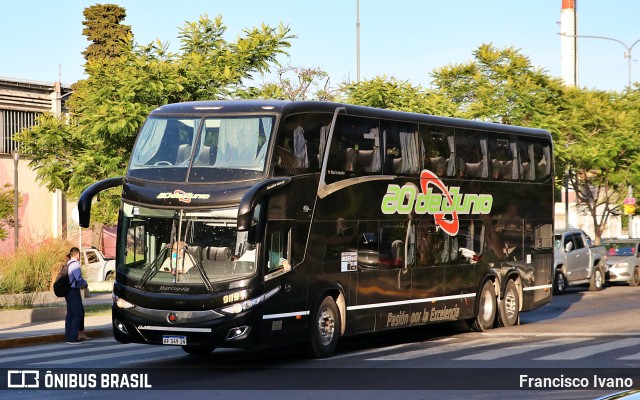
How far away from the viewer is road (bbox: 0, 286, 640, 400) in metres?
13.0

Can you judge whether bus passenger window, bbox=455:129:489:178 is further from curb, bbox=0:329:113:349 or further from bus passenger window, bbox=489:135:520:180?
curb, bbox=0:329:113:349

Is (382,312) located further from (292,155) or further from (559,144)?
(559,144)

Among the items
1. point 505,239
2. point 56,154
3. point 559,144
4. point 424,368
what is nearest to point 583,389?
point 424,368

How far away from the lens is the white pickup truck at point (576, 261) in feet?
119

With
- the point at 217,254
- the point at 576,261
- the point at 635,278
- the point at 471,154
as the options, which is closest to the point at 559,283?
the point at 576,261

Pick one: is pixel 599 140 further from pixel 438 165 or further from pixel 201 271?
pixel 201 271

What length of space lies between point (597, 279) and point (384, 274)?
21743 millimetres

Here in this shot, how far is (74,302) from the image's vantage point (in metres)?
20.2

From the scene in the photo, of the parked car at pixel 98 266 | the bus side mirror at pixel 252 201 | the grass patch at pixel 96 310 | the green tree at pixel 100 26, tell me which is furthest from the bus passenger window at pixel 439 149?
the green tree at pixel 100 26

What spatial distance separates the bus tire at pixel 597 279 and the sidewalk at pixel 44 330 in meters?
19.3

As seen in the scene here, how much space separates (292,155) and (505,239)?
26.8ft

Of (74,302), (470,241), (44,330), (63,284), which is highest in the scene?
(470,241)

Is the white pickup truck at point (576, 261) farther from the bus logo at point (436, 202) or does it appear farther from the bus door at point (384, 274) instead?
the bus door at point (384, 274)

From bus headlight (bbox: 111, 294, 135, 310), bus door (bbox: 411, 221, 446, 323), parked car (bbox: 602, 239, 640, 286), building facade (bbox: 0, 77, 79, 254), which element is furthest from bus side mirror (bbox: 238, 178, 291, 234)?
building facade (bbox: 0, 77, 79, 254)
